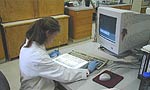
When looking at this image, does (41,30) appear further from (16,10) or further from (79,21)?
(79,21)

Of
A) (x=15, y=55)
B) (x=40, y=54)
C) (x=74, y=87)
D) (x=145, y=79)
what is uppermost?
(x=40, y=54)

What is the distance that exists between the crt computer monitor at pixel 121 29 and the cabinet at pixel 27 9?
6.30ft

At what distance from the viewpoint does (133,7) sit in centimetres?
564

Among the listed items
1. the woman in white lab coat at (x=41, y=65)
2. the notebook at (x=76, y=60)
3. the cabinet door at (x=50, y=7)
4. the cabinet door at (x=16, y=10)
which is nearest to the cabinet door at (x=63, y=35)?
the cabinet door at (x=50, y=7)

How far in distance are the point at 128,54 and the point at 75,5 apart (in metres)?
2.78

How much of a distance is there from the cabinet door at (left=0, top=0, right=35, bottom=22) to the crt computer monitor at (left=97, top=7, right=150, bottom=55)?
6.29ft

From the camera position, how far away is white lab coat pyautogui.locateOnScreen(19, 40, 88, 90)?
1179 mm

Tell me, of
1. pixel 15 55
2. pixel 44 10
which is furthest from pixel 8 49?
pixel 44 10

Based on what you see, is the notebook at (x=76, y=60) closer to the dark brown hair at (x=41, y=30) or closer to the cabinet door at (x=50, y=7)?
the dark brown hair at (x=41, y=30)

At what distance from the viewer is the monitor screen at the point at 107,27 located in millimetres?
1393

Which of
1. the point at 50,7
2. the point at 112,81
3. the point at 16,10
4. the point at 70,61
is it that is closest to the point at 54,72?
the point at 70,61

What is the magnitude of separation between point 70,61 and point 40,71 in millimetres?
359

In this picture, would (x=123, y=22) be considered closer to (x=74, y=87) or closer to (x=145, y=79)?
(x=145, y=79)

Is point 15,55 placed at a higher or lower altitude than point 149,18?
Answer: lower
